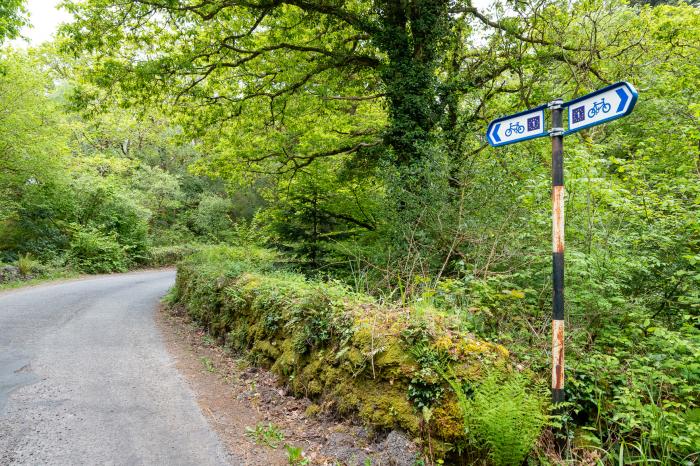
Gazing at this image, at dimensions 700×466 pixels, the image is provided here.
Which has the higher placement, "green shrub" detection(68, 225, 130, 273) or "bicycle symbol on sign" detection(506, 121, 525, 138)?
"bicycle symbol on sign" detection(506, 121, 525, 138)

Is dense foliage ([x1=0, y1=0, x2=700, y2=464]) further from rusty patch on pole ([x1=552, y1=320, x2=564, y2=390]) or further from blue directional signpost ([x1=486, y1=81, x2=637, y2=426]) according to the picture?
blue directional signpost ([x1=486, y1=81, x2=637, y2=426])

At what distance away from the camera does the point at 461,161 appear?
326 inches

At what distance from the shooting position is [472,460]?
3.30 meters

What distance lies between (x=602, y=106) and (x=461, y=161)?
17.7 feet

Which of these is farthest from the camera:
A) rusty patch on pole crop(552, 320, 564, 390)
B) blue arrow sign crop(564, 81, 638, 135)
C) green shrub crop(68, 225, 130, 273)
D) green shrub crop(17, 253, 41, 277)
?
green shrub crop(68, 225, 130, 273)

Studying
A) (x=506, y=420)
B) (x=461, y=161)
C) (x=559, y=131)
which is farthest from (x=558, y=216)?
(x=461, y=161)

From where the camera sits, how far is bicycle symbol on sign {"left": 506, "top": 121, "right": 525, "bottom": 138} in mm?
3468

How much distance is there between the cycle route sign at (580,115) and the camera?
2.79 m

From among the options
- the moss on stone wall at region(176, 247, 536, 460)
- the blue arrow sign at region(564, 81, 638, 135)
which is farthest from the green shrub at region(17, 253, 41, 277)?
the blue arrow sign at region(564, 81, 638, 135)

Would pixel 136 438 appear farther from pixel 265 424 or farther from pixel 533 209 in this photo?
pixel 533 209

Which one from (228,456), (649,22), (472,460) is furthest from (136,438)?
(649,22)

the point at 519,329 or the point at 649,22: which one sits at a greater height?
the point at 649,22

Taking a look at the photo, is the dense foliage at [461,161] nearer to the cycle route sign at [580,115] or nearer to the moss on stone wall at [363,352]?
the moss on stone wall at [363,352]

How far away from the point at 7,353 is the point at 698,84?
1493cm
